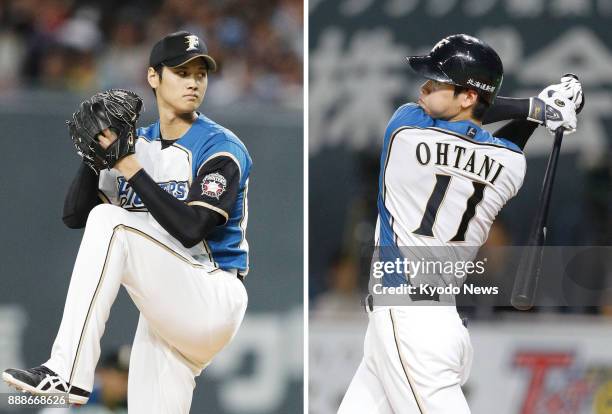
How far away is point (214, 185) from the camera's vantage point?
2.54 metres

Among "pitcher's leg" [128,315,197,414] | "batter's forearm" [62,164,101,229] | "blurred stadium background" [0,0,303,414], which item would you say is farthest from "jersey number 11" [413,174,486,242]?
"blurred stadium background" [0,0,303,414]

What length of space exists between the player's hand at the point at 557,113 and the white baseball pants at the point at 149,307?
0.95 m

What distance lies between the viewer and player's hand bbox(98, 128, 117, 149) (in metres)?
2.46

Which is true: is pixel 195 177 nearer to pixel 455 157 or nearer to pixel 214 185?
pixel 214 185

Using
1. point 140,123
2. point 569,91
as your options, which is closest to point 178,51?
point 140,123

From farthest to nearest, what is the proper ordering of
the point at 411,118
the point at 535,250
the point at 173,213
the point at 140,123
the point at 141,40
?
the point at 141,40 → the point at 140,123 → the point at 535,250 → the point at 411,118 → the point at 173,213

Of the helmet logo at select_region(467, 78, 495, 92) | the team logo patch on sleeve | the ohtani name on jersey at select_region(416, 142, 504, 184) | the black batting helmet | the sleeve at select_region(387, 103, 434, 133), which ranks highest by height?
the black batting helmet

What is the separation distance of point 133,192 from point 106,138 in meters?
0.24

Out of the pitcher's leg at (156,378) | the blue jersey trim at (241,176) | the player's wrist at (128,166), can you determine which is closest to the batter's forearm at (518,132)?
the blue jersey trim at (241,176)

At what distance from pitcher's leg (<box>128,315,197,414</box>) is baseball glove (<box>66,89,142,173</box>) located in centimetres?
48

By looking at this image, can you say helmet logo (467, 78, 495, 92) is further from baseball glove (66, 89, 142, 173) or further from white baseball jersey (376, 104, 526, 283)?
baseball glove (66, 89, 142, 173)

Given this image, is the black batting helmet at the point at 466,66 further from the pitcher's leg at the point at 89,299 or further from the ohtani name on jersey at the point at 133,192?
the pitcher's leg at the point at 89,299

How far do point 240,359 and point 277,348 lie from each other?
15 cm

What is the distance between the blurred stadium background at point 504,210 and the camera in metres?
2.97
